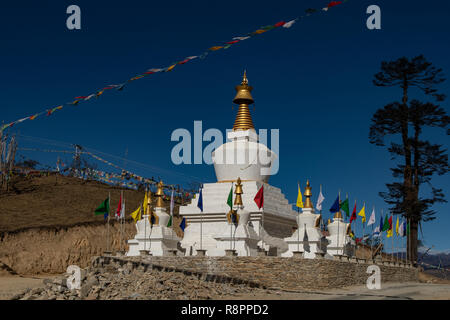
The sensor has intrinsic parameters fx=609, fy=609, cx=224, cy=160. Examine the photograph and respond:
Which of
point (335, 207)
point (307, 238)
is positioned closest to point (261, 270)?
point (307, 238)

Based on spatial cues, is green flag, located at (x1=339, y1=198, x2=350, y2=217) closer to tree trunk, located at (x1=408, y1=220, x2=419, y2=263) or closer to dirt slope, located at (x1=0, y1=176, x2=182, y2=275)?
tree trunk, located at (x1=408, y1=220, x2=419, y2=263)

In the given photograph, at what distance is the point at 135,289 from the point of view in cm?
2153

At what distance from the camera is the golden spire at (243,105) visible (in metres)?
36.4

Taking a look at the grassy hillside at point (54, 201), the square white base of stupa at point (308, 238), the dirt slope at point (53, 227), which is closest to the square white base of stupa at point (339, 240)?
the square white base of stupa at point (308, 238)

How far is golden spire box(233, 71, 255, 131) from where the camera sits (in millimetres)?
36406

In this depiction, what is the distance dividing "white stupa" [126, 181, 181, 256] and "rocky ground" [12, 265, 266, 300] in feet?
22.9

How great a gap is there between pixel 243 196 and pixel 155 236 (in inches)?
207

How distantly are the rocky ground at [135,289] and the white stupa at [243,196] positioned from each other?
280 inches

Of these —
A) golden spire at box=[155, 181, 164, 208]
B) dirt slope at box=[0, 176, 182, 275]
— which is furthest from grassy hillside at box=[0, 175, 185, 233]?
golden spire at box=[155, 181, 164, 208]

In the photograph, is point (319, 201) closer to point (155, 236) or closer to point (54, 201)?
point (155, 236)

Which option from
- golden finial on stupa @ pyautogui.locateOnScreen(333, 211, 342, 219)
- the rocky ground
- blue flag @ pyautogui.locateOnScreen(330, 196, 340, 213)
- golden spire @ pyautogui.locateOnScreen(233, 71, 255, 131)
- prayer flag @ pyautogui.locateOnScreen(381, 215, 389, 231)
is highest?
golden spire @ pyautogui.locateOnScreen(233, 71, 255, 131)

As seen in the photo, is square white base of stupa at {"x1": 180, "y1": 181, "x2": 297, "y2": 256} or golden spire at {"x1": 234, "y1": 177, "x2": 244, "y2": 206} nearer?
golden spire at {"x1": 234, "y1": 177, "x2": 244, "y2": 206}
